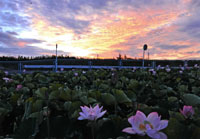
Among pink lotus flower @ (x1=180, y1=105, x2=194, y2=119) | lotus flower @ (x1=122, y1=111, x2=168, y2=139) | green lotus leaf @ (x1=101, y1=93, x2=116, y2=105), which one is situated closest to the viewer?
lotus flower @ (x1=122, y1=111, x2=168, y2=139)

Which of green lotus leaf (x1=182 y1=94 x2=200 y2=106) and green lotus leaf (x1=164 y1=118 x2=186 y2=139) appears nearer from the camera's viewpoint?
green lotus leaf (x1=164 y1=118 x2=186 y2=139)

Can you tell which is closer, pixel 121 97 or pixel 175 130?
pixel 175 130

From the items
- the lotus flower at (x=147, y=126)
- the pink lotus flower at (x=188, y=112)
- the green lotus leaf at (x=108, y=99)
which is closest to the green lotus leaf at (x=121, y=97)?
the green lotus leaf at (x=108, y=99)

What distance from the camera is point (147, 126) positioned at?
0.46 meters

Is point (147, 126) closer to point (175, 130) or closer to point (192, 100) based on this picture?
point (175, 130)

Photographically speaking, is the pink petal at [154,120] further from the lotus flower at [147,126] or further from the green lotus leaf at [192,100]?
the green lotus leaf at [192,100]

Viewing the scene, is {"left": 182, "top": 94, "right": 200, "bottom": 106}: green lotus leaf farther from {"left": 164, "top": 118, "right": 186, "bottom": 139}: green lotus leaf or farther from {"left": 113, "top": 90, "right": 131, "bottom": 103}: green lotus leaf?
{"left": 164, "top": 118, "right": 186, "bottom": 139}: green lotus leaf

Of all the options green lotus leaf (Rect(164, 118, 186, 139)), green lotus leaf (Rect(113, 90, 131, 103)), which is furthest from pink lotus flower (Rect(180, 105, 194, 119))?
green lotus leaf (Rect(113, 90, 131, 103))

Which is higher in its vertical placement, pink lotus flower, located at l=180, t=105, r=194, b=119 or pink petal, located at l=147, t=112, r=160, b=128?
pink petal, located at l=147, t=112, r=160, b=128

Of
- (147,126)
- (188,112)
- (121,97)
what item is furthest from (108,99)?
(147,126)

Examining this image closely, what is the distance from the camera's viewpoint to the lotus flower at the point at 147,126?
1.50ft

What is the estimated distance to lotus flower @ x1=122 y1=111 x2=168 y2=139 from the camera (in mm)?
456

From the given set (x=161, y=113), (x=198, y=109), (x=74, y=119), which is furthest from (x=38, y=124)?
(x=198, y=109)

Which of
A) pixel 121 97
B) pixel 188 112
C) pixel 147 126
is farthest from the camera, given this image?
pixel 121 97
